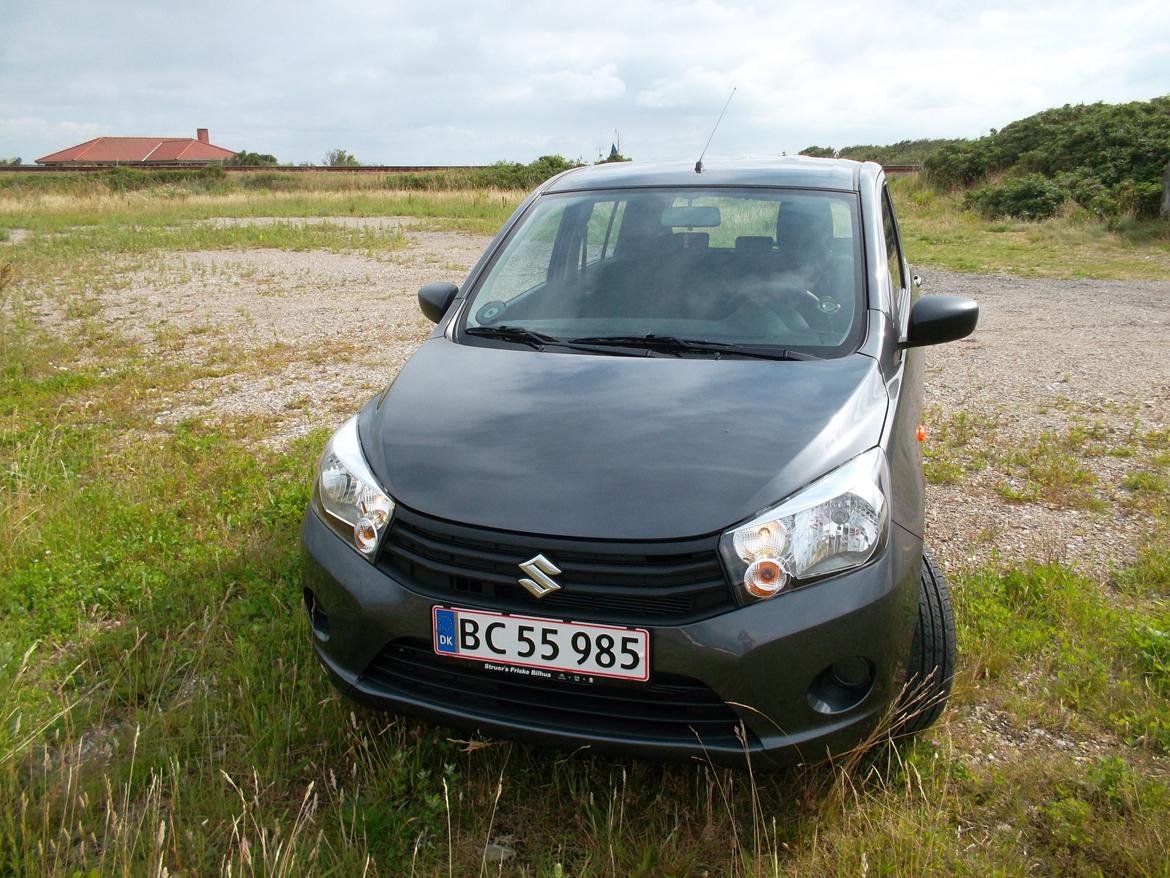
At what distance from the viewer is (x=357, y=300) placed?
1052 centimetres

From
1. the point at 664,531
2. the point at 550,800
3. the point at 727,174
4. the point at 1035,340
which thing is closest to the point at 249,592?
the point at 550,800

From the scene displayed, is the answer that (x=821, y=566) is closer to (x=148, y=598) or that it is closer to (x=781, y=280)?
(x=781, y=280)

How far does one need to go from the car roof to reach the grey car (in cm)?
70

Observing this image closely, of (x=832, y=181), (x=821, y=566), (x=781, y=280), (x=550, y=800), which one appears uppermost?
(x=832, y=181)

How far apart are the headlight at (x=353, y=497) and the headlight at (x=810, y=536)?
34.1 inches

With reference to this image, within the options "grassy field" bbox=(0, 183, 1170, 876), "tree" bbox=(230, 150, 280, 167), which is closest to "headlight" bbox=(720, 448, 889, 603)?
"grassy field" bbox=(0, 183, 1170, 876)

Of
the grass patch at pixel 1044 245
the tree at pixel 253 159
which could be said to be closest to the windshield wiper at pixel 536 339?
the grass patch at pixel 1044 245

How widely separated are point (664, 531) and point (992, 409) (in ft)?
14.9

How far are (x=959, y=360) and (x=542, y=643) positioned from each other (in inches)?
247

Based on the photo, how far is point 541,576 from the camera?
6.39 ft

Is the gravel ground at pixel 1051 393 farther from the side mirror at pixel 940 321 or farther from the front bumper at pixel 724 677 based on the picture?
the front bumper at pixel 724 677

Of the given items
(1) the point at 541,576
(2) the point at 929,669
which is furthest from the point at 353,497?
(2) the point at 929,669

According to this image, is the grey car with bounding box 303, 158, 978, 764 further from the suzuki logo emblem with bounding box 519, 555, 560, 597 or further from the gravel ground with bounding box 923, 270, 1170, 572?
the gravel ground with bounding box 923, 270, 1170, 572

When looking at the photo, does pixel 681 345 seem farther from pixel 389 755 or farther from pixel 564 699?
pixel 389 755
